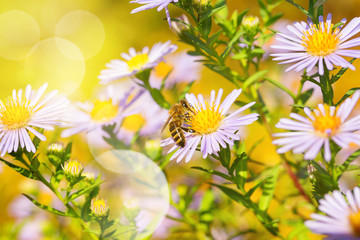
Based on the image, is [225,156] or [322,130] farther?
[225,156]

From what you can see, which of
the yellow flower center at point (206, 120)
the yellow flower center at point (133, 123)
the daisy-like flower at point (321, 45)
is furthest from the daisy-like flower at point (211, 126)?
the yellow flower center at point (133, 123)

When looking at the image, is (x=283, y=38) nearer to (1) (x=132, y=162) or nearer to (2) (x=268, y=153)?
(1) (x=132, y=162)

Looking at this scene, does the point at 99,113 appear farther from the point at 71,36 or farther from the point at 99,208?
the point at 71,36

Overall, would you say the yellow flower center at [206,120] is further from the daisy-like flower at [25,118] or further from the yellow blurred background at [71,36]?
the yellow blurred background at [71,36]

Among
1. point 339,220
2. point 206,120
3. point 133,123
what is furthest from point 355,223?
point 133,123

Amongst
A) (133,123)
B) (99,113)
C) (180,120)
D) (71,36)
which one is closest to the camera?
(180,120)

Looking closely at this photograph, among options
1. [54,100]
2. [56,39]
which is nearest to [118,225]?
[54,100]
